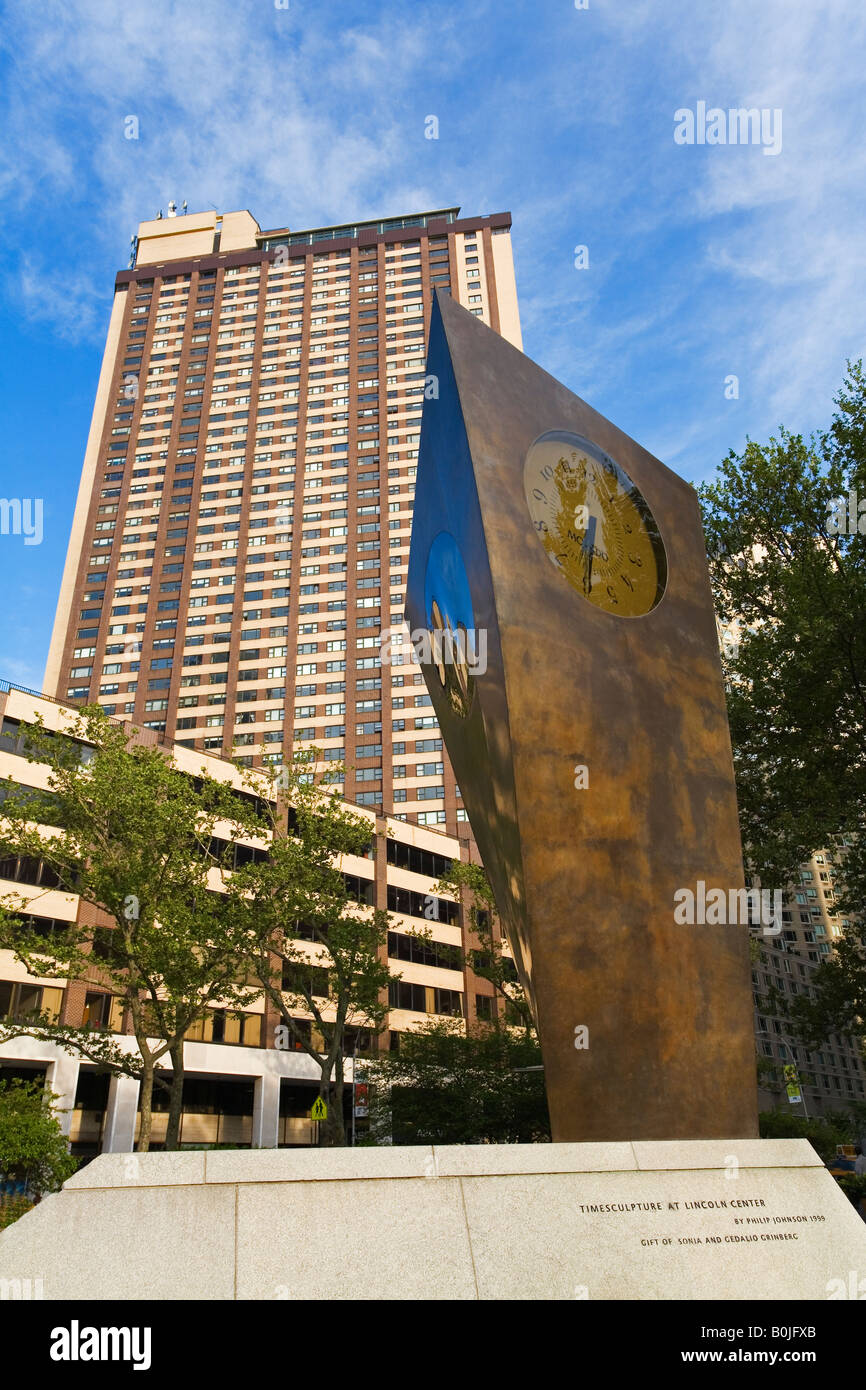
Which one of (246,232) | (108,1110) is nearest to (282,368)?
(246,232)

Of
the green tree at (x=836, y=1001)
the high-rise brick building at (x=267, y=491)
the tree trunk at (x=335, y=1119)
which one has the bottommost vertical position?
the tree trunk at (x=335, y=1119)

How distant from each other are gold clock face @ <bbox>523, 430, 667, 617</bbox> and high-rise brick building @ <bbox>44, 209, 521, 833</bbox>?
188ft

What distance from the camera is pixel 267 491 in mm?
88000

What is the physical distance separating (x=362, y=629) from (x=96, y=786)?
5448 cm

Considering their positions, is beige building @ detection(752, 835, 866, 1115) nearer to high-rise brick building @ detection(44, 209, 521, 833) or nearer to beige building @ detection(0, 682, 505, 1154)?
beige building @ detection(0, 682, 505, 1154)

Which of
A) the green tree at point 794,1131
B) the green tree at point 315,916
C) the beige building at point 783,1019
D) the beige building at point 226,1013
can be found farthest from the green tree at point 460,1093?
the beige building at point 783,1019

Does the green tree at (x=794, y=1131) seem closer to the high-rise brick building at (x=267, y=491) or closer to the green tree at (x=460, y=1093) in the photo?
the green tree at (x=460, y=1093)

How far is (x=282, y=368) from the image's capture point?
95.2m

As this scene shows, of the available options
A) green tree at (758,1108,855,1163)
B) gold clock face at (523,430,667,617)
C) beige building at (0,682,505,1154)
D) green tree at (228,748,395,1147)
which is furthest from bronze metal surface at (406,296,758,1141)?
beige building at (0,682,505,1154)

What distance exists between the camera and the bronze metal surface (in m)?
8.96

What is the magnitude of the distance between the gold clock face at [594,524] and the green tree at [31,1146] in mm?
18130

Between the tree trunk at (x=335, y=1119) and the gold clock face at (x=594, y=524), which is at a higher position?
the gold clock face at (x=594, y=524)

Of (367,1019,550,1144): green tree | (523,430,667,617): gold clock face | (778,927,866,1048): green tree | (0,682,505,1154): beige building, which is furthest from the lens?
(0,682,505,1154): beige building

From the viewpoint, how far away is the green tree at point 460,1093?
86.1 feet
